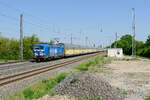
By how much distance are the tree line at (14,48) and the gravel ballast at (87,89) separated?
29.9 m

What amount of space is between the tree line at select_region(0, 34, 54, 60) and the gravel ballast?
98.0 ft

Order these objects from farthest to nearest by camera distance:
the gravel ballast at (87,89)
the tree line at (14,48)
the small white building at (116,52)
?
the small white building at (116,52), the tree line at (14,48), the gravel ballast at (87,89)

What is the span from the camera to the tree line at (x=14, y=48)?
38.1 m

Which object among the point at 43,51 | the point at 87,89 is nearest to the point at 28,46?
the point at 43,51

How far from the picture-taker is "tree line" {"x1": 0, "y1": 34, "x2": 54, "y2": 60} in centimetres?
3812

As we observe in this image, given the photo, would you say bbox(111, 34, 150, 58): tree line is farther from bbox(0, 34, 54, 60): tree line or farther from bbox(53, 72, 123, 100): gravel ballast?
bbox(53, 72, 123, 100): gravel ballast

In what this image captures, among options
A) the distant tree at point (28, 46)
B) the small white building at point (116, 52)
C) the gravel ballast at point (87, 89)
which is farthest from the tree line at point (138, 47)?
the gravel ballast at point (87, 89)

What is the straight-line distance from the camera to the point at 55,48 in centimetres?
3512

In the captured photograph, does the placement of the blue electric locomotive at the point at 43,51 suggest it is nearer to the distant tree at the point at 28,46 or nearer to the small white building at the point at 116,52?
the distant tree at the point at 28,46

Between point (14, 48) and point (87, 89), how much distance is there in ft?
105

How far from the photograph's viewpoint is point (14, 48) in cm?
3897

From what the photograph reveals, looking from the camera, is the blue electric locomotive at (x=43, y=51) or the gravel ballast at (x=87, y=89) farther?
the blue electric locomotive at (x=43, y=51)

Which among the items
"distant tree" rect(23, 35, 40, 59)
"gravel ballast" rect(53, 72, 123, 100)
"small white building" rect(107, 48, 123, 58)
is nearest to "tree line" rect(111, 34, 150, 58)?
"small white building" rect(107, 48, 123, 58)

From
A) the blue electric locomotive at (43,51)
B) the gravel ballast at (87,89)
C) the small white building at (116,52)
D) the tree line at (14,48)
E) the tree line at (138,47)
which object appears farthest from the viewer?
the tree line at (138,47)
